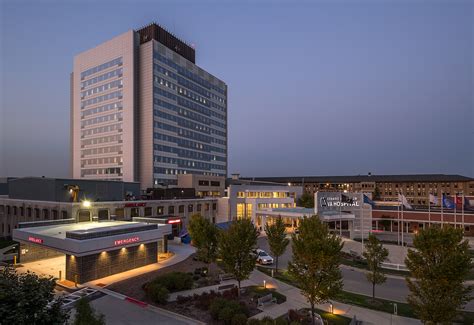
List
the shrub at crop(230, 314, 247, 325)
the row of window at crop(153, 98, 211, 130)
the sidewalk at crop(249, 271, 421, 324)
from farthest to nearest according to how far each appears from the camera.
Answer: the row of window at crop(153, 98, 211, 130) < the sidewalk at crop(249, 271, 421, 324) < the shrub at crop(230, 314, 247, 325)

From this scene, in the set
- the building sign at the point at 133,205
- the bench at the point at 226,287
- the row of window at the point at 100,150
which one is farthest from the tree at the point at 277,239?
the row of window at the point at 100,150

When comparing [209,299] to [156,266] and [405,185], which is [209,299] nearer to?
[156,266]

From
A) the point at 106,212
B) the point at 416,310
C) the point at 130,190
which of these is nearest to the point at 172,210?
the point at 130,190

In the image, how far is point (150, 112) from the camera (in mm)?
83062

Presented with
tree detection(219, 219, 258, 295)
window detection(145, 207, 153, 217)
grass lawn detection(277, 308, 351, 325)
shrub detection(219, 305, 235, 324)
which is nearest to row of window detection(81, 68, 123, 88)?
window detection(145, 207, 153, 217)

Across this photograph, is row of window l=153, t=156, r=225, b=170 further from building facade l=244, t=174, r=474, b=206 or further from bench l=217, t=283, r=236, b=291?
building facade l=244, t=174, r=474, b=206

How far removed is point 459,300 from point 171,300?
21.7 metres

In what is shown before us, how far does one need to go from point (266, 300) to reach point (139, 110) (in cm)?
6914

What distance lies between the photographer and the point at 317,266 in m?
22.6

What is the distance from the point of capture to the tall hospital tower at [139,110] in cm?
8381

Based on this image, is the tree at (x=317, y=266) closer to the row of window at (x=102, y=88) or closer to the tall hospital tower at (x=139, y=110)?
the tall hospital tower at (x=139, y=110)

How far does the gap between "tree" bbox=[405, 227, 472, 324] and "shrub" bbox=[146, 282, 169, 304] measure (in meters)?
18.9

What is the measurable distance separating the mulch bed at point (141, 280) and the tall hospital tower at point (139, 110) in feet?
150

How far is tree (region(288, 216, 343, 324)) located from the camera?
22281mm
